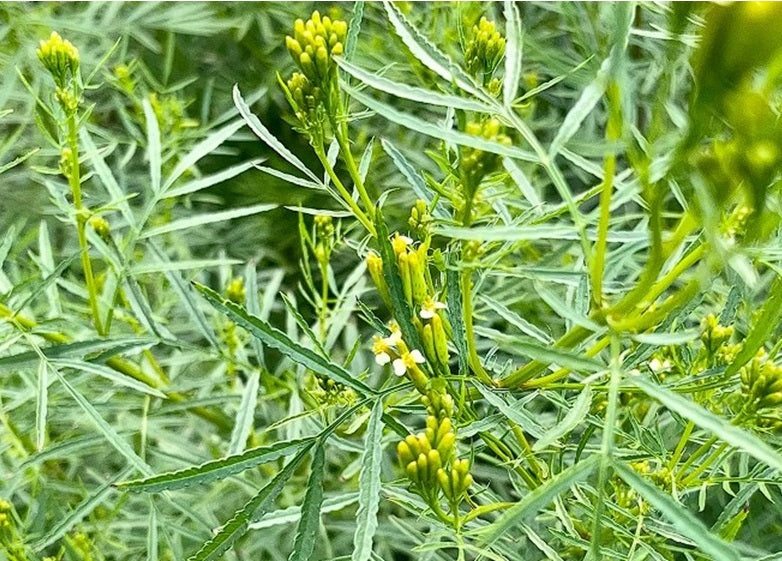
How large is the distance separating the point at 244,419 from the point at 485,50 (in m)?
0.44

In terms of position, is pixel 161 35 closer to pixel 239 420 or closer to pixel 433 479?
pixel 239 420

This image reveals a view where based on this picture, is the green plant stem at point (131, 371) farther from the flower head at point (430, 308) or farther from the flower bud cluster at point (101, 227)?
the flower head at point (430, 308)

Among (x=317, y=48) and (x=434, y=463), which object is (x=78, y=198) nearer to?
(x=317, y=48)

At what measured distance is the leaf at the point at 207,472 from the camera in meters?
0.65

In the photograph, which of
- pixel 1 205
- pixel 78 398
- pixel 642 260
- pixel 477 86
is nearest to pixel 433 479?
pixel 477 86

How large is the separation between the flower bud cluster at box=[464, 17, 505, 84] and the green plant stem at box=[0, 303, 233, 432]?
56 cm

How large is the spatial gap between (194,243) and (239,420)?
869 millimetres

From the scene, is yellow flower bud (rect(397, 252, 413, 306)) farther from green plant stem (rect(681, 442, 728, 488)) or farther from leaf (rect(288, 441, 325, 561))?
green plant stem (rect(681, 442, 728, 488))

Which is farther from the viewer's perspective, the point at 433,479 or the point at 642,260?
the point at 642,260

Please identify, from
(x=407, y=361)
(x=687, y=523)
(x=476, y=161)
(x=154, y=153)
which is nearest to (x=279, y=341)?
(x=407, y=361)

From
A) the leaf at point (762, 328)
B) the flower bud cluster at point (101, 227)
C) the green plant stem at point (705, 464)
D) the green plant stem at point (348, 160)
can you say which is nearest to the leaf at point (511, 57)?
the green plant stem at point (348, 160)

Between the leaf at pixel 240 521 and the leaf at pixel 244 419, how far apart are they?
152 millimetres

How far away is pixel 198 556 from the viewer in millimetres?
677

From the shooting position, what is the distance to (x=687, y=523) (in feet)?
1.79
